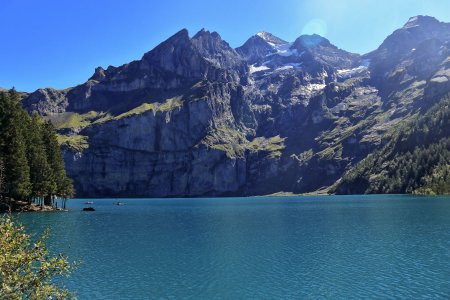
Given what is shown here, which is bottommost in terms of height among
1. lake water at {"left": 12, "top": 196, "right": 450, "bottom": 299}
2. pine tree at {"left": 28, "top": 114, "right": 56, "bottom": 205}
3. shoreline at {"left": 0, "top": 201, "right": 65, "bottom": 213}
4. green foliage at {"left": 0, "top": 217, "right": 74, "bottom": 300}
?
lake water at {"left": 12, "top": 196, "right": 450, "bottom": 299}

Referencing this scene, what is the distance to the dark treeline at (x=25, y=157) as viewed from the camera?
361ft

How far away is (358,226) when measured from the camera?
9688 cm

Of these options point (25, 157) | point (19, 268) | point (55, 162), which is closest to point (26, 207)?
point (25, 157)

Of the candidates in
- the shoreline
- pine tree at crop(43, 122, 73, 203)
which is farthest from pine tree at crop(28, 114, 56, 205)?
pine tree at crop(43, 122, 73, 203)

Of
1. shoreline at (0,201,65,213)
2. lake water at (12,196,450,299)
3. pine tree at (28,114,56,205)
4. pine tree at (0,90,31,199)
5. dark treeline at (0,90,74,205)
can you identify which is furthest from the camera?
pine tree at (28,114,56,205)

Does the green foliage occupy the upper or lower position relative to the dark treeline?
lower

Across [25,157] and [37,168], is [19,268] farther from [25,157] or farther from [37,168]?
[37,168]

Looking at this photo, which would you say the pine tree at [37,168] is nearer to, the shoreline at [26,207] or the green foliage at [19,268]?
Result: the shoreline at [26,207]

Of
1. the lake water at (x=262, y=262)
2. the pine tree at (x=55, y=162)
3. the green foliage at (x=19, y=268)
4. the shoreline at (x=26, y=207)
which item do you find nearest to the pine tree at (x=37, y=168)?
the shoreline at (x=26, y=207)

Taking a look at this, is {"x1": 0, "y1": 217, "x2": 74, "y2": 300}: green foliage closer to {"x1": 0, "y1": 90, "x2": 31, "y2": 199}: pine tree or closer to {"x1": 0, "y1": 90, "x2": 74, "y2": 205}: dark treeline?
{"x1": 0, "y1": 90, "x2": 74, "y2": 205}: dark treeline

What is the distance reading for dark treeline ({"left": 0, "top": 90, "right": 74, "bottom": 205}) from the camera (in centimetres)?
10994

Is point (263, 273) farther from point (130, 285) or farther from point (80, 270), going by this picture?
Answer: point (80, 270)

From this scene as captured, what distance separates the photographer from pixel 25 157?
116m

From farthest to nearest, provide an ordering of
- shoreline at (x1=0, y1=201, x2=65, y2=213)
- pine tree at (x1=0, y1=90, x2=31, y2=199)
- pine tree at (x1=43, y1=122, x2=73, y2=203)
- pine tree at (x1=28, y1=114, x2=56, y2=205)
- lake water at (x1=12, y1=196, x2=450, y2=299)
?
pine tree at (x1=43, y1=122, x2=73, y2=203)
pine tree at (x1=28, y1=114, x2=56, y2=205)
shoreline at (x1=0, y1=201, x2=65, y2=213)
pine tree at (x1=0, y1=90, x2=31, y2=199)
lake water at (x1=12, y1=196, x2=450, y2=299)
